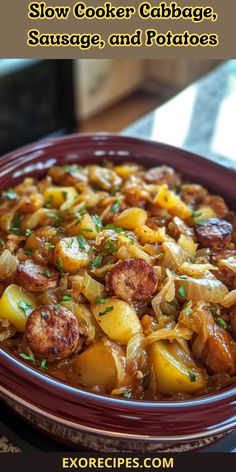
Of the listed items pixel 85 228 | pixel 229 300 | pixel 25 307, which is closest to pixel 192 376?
pixel 229 300

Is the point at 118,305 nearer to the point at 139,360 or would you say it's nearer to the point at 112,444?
the point at 139,360

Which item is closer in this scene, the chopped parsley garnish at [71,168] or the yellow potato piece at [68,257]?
the yellow potato piece at [68,257]

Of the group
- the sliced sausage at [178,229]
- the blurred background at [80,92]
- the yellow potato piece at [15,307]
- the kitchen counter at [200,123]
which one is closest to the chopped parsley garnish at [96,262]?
the yellow potato piece at [15,307]

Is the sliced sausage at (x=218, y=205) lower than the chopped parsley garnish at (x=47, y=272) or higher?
higher

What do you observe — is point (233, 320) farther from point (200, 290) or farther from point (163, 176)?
point (163, 176)

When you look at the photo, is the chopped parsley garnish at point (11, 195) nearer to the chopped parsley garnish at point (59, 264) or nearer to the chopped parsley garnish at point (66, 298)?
the chopped parsley garnish at point (59, 264)

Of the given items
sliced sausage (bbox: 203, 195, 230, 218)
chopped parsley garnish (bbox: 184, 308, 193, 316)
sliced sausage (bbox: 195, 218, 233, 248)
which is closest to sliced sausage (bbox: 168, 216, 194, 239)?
sliced sausage (bbox: 195, 218, 233, 248)

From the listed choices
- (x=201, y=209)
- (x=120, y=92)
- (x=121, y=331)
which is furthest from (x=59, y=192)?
(x=120, y=92)
